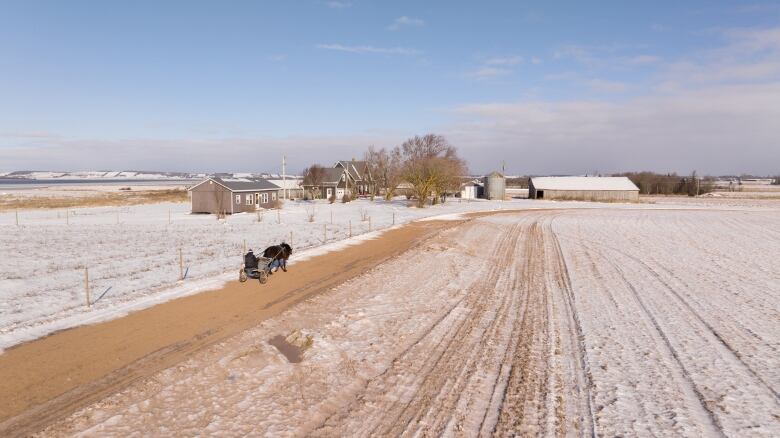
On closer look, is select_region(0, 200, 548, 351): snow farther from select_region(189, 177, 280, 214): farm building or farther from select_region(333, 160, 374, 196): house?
select_region(333, 160, 374, 196): house

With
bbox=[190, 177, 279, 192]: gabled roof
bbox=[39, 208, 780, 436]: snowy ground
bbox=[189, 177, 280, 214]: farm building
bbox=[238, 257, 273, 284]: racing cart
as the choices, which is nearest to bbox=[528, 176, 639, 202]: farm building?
bbox=[190, 177, 279, 192]: gabled roof

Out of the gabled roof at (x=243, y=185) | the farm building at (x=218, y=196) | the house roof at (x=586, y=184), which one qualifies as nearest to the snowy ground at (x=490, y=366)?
the farm building at (x=218, y=196)

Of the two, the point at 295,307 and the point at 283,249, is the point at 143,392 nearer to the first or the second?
Result: the point at 295,307

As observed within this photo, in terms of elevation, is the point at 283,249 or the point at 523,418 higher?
the point at 283,249

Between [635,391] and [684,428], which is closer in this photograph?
[684,428]

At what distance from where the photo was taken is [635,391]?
7945mm

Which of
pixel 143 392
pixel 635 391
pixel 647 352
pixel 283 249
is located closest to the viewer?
pixel 143 392

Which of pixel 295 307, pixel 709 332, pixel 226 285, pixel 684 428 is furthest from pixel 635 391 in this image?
pixel 226 285

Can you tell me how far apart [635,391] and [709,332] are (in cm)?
496

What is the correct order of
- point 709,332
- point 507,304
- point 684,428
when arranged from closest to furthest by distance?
point 684,428, point 709,332, point 507,304

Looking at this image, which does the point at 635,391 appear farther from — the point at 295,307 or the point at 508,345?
the point at 295,307

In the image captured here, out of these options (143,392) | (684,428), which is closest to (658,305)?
(684,428)

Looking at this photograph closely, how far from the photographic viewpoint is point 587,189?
7612cm

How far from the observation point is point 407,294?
14.0m
